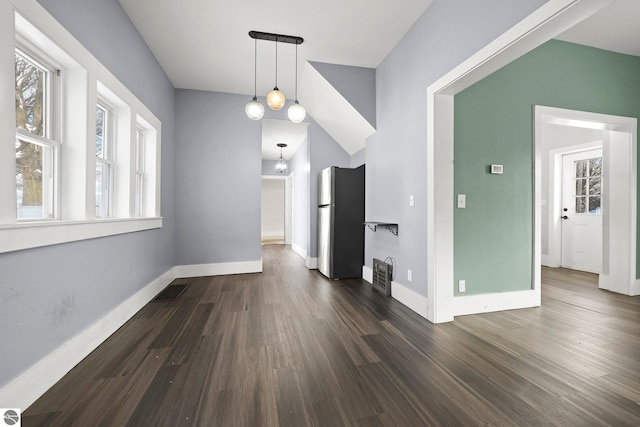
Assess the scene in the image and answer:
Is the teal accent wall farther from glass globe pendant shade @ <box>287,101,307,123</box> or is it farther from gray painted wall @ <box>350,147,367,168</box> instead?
gray painted wall @ <box>350,147,367,168</box>

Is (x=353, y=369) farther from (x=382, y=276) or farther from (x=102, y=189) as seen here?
(x=102, y=189)

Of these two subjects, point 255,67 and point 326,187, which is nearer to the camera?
point 255,67

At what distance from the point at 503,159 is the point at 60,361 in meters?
4.02

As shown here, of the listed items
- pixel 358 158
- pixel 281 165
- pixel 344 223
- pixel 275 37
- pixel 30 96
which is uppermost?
pixel 275 37

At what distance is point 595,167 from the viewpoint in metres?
4.71

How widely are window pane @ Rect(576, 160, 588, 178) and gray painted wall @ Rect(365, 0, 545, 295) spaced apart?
402cm

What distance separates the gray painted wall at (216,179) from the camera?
173 inches

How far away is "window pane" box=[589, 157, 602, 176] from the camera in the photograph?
4637 millimetres

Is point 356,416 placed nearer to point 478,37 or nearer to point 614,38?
point 478,37

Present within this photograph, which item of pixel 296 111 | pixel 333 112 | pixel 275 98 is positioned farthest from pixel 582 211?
pixel 275 98

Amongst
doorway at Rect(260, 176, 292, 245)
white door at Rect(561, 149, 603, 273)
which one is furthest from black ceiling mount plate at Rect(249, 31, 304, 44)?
doorway at Rect(260, 176, 292, 245)

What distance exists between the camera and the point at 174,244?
4312mm

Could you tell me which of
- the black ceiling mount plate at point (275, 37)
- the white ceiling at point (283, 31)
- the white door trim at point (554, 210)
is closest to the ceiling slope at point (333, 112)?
the white ceiling at point (283, 31)

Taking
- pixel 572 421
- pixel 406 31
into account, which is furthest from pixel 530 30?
pixel 572 421
